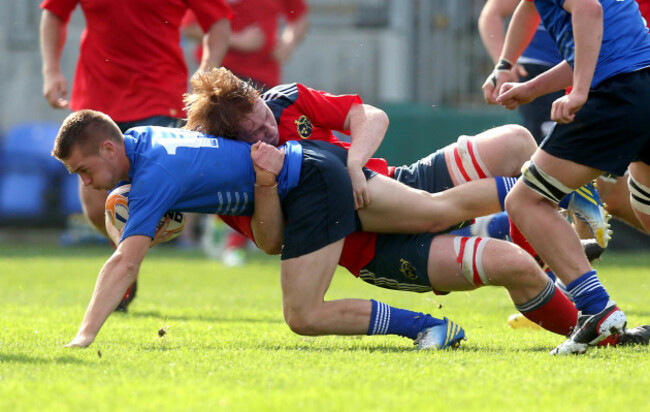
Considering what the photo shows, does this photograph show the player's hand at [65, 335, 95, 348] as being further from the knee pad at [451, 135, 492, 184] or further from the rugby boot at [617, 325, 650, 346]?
the rugby boot at [617, 325, 650, 346]

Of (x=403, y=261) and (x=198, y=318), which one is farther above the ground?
(x=403, y=261)

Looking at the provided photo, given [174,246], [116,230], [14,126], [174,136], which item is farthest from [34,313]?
[14,126]

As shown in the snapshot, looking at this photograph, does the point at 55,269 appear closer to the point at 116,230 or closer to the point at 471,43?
the point at 116,230

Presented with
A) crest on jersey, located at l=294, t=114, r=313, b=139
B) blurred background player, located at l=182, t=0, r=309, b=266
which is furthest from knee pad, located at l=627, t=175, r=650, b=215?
blurred background player, located at l=182, t=0, r=309, b=266

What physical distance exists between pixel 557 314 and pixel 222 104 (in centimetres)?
166

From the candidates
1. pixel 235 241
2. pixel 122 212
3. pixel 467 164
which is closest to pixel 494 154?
pixel 467 164

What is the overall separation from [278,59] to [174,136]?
4.84 metres

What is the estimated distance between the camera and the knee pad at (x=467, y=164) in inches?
178

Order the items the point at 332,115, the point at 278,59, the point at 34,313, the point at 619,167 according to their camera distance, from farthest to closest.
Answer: the point at 278,59 < the point at 34,313 < the point at 332,115 < the point at 619,167

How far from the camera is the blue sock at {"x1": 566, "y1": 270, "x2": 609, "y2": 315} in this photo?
3.89 metres

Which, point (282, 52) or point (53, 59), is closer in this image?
point (53, 59)

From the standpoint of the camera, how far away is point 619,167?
3818 millimetres

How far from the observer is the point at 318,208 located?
4219 mm

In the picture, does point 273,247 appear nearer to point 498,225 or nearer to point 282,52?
point 498,225
